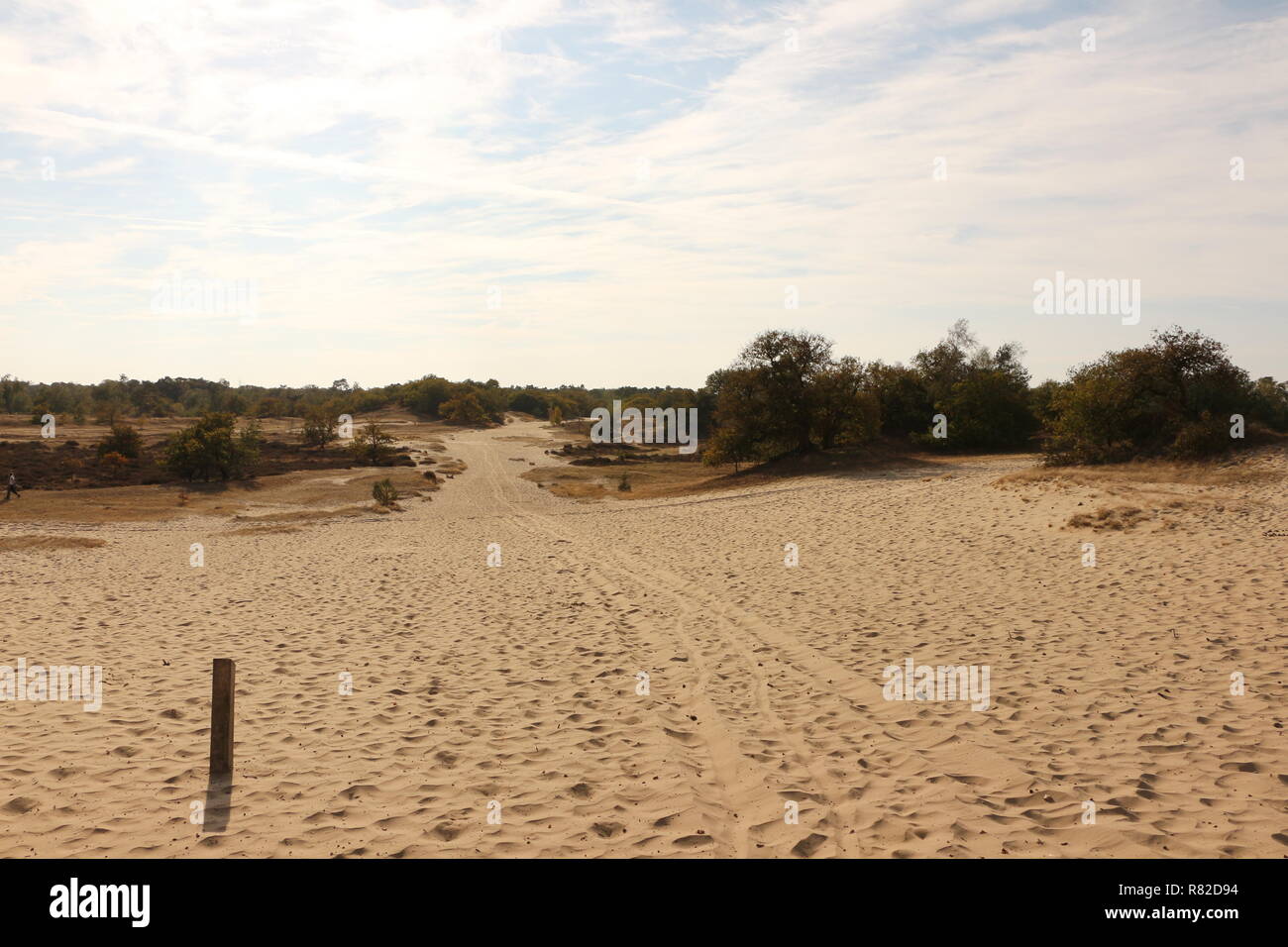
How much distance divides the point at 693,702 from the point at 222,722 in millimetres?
5126

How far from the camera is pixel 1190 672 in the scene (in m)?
9.69

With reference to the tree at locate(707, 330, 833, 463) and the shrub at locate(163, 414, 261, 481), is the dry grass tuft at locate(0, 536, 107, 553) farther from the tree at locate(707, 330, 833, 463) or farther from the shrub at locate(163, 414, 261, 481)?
the tree at locate(707, 330, 833, 463)

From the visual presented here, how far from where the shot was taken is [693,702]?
991 cm

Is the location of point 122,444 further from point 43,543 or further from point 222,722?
point 222,722

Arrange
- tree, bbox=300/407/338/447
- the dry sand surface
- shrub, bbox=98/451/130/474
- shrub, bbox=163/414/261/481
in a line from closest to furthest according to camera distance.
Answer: the dry sand surface, shrub, bbox=163/414/261/481, shrub, bbox=98/451/130/474, tree, bbox=300/407/338/447

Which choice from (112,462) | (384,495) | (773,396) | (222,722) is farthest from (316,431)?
(222,722)

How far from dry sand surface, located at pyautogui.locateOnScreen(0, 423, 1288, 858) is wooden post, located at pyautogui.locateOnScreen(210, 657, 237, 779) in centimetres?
23

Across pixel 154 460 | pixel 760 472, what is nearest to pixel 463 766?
pixel 760 472

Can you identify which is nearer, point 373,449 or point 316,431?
point 373,449

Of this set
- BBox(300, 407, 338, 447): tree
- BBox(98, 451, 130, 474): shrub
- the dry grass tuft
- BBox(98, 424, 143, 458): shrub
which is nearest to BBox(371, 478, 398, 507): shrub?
the dry grass tuft

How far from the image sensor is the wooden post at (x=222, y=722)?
7.55 metres

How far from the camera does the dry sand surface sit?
257 inches
